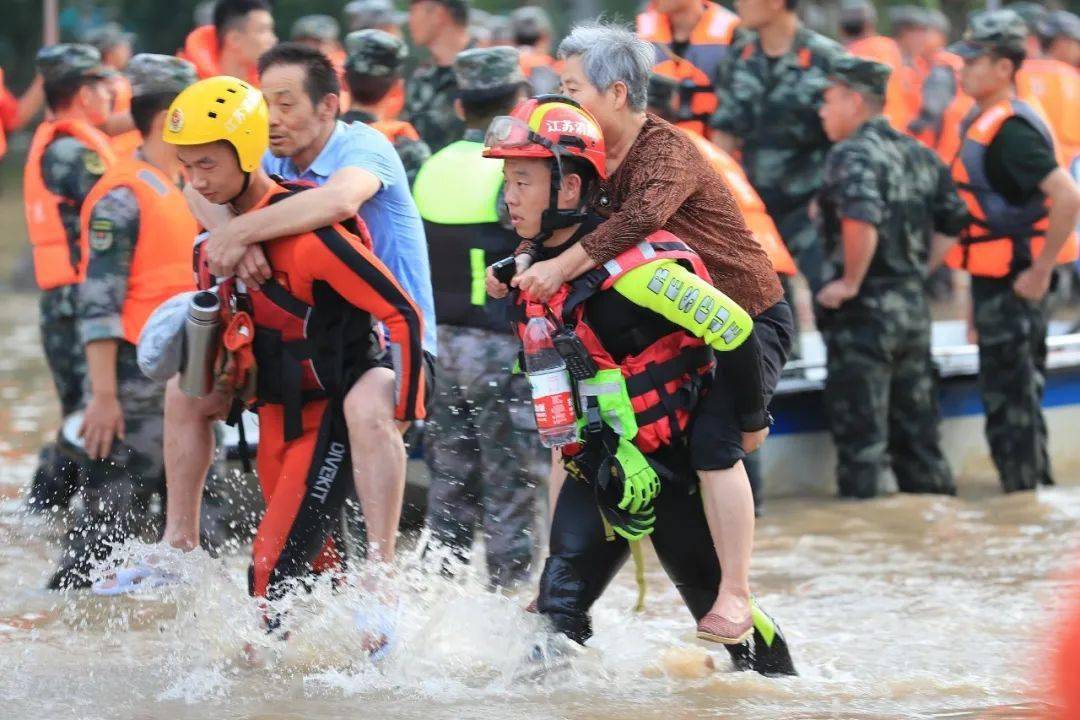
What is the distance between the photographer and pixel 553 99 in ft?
15.2

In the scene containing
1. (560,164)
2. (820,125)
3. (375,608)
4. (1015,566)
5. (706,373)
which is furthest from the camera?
(820,125)

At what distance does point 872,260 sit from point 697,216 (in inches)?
156

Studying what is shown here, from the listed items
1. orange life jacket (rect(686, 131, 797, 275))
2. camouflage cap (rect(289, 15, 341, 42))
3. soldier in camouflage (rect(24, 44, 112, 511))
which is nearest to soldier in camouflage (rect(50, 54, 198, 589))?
soldier in camouflage (rect(24, 44, 112, 511))

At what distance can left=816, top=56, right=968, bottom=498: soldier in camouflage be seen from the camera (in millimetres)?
8523

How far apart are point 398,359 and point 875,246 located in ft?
13.5

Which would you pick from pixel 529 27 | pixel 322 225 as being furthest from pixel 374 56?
pixel 529 27

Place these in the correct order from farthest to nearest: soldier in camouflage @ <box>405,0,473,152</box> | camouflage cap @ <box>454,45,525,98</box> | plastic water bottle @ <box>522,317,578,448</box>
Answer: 1. soldier in camouflage @ <box>405,0,473,152</box>
2. camouflage cap @ <box>454,45,525,98</box>
3. plastic water bottle @ <box>522,317,578,448</box>

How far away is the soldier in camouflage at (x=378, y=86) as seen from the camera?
758 centimetres

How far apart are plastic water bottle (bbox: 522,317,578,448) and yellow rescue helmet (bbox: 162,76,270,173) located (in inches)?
37.4

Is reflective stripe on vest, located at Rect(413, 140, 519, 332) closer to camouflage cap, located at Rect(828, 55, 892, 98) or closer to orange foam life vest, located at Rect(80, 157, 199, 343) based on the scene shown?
orange foam life vest, located at Rect(80, 157, 199, 343)

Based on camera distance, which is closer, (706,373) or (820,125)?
(706,373)

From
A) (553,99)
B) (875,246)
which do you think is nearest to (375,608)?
(553,99)

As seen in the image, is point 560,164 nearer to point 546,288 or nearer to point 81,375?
point 546,288

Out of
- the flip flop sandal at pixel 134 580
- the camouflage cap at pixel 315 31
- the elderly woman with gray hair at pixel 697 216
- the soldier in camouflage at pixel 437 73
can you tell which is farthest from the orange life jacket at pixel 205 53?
the elderly woman with gray hair at pixel 697 216
